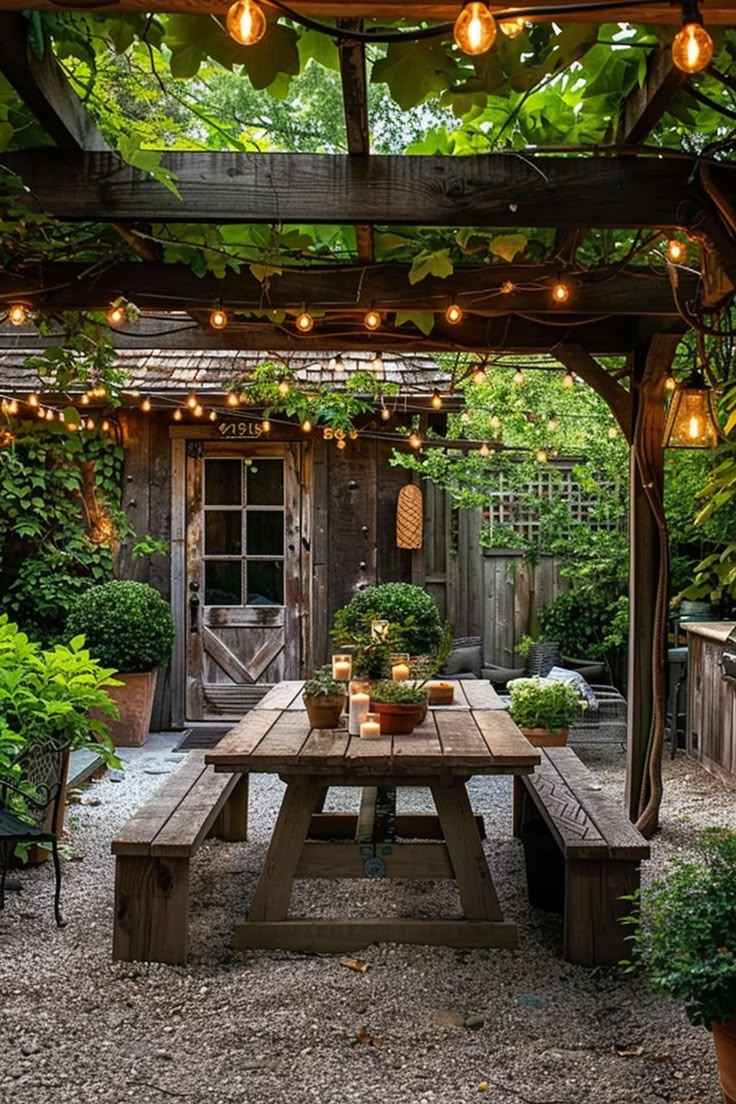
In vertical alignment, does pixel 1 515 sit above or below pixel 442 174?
below

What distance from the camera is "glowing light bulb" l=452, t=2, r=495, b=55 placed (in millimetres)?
1633

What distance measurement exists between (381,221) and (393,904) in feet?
9.61

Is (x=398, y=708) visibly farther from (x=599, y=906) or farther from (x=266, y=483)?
(x=266, y=483)

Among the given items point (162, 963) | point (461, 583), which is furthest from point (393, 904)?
point (461, 583)

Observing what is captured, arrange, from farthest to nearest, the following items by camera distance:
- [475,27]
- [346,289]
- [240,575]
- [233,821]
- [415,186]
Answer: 1. [240,575]
2. [233,821]
3. [346,289]
4. [415,186]
5. [475,27]

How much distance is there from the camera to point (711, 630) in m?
7.19

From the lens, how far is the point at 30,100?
2.69m

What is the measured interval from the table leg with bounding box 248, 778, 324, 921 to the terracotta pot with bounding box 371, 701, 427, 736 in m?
0.37

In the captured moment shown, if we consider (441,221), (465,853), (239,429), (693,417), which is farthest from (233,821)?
(239,429)

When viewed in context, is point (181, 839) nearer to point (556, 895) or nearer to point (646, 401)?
point (556, 895)

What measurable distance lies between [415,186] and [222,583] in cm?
603

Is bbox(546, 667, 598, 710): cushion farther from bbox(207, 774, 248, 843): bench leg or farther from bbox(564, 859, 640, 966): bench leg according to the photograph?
bbox(564, 859, 640, 966): bench leg

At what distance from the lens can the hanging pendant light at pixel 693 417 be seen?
4090 mm

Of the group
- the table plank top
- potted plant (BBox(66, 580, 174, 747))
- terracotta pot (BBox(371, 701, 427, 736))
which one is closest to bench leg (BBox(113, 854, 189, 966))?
the table plank top
